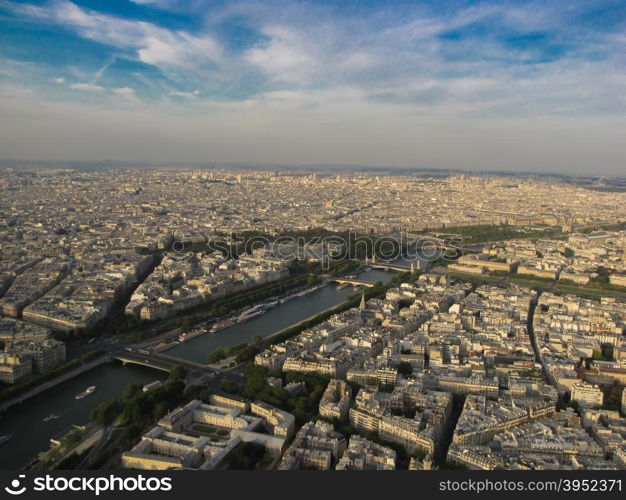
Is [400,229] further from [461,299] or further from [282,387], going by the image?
[282,387]

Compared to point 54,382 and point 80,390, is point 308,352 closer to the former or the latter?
point 80,390

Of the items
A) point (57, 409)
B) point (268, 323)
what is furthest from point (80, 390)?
point (268, 323)

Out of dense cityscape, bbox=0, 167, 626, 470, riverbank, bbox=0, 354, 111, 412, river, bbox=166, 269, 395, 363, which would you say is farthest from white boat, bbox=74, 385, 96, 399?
river, bbox=166, 269, 395, 363

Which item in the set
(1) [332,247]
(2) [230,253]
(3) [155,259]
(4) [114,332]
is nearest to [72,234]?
(3) [155,259]

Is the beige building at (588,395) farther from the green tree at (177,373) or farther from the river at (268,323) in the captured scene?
the green tree at (177,373)

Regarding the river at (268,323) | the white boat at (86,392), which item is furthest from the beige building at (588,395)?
the white boat at (86,392)

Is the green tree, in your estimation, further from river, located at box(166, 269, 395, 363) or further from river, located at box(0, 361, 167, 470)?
river, located at box(166, 269, 395, 363)

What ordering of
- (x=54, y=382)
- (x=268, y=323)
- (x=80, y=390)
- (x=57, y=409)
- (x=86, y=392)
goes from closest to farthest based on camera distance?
(x=57, y=409), (x=86, y=392), (x=80, y=390), (x=54, y=382), (x=268, y=323)
